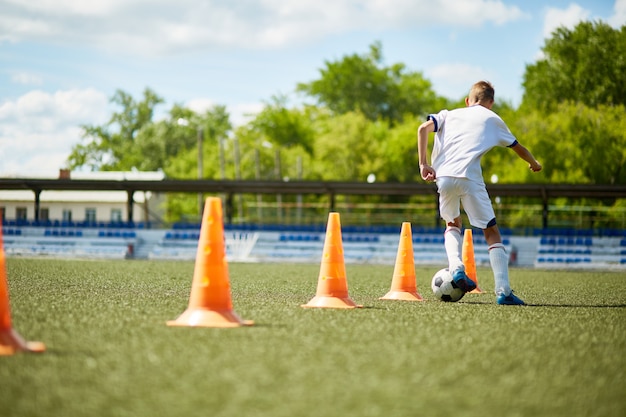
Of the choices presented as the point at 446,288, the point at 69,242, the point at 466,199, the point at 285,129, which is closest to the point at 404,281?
the point at 446,288

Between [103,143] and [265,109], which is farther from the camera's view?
[103,143]

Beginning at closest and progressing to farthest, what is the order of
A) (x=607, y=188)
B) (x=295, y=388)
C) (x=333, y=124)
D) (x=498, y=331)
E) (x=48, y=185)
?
(x=295, y=388), (x=498, y=331), (x=607, y=188), (x=48, y=185), (x=333, y=124)

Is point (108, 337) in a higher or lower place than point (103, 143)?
lower

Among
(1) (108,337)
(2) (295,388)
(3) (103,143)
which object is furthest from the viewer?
(3) (103,143)

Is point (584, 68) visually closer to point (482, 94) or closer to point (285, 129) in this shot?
point (285, 129)

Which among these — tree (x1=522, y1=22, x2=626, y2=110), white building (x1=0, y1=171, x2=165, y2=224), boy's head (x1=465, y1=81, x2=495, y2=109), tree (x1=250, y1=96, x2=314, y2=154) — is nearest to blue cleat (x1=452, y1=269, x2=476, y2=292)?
boy's head (x1=465, y1=81, x2=495, y2=109)

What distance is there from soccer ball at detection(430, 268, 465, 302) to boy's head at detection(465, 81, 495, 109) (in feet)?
6.31

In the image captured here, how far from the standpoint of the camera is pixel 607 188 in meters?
33.2

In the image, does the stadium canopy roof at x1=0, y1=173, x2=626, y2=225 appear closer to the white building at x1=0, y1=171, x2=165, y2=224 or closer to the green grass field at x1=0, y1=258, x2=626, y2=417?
the green grass field at x1=0, y1=258, x2=626, y2=417

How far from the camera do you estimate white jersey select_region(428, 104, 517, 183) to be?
9.54 m

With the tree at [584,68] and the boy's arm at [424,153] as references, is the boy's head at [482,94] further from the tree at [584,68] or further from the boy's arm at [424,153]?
the tree at [584,68]

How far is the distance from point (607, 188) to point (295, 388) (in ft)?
102

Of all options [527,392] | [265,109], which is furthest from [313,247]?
[265,109]

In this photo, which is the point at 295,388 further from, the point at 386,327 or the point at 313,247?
the point at 313,247
